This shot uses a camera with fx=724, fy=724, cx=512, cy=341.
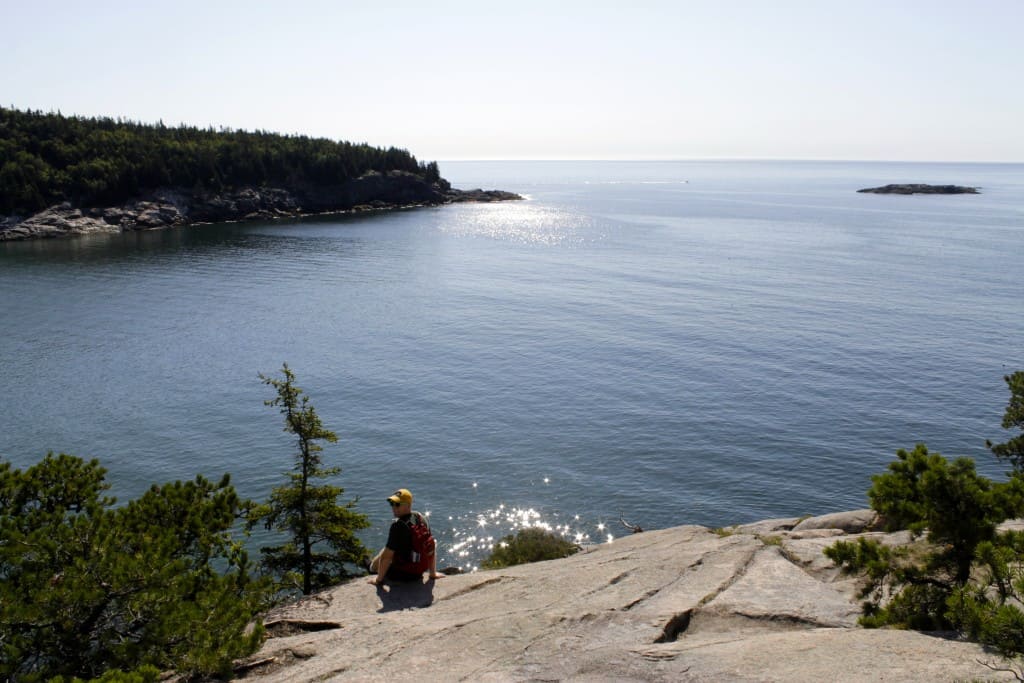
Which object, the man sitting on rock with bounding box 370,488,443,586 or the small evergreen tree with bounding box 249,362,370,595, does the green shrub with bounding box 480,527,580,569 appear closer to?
the small evergreen tree with bounding box 249,362,370,595

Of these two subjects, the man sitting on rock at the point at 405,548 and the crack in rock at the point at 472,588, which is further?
the crack in rock at the point at 472,588

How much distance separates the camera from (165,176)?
15062 cm

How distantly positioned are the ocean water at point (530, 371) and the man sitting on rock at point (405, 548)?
1593 centimetres

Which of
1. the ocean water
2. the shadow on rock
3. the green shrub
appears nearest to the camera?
the shadow on rock

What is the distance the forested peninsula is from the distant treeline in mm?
202

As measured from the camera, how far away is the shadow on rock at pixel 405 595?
1466 cm

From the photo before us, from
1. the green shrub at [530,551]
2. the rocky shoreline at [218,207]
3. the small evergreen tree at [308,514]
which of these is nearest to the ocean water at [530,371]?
the green shrub at [530,551]

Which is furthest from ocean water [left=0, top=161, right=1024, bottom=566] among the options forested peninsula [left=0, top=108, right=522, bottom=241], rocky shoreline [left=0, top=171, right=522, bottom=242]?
forested peninsula [left=0, top=108, right=522, bottom=241]

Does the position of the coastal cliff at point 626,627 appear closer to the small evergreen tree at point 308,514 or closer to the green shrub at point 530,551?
the green shrub at point 530,551

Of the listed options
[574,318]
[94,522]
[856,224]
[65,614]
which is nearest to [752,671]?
[65,614]

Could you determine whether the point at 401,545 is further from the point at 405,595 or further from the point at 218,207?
the point at 218,207

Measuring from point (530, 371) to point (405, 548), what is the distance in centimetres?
3985

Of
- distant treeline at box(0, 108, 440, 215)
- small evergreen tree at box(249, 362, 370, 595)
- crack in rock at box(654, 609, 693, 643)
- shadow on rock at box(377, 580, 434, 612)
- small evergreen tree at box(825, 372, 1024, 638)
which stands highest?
distant treeline at box(0, 108, 440, 215)

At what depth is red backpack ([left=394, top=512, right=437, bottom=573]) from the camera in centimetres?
1481
